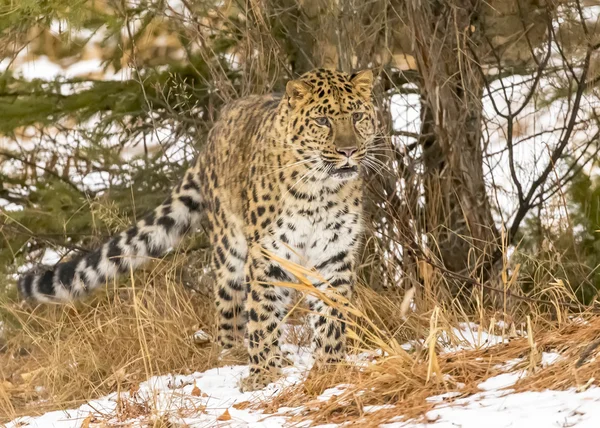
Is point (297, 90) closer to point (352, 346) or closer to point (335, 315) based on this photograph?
point (335, 315)

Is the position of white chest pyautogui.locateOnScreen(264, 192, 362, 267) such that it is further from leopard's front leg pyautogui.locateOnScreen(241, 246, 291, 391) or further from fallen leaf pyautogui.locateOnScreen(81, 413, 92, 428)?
fallen leaf pyautogui.locateOnScreen(81, 413, 92, 428)

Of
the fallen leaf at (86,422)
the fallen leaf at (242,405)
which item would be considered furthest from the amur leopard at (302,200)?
the fallen leaf at (86,422)

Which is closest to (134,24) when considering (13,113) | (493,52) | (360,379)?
(13,113)

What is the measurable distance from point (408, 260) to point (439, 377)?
240 centimetres

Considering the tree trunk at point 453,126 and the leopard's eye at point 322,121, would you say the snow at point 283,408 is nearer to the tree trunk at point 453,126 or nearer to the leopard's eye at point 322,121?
the tree trunk at point 453,126

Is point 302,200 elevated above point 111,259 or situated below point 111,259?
above

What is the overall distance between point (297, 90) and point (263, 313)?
52.5 inches

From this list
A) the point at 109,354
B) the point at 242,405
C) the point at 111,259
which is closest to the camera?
the point at 242,405

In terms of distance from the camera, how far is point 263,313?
20.1 ft

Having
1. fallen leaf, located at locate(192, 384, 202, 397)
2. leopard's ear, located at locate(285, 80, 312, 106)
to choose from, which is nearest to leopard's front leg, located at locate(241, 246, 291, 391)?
fallen leaf, located at locate(192, 384, 202, 397)

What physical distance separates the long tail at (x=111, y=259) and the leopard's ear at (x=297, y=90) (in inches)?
58.9

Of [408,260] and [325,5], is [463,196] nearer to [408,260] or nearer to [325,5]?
[408,260]

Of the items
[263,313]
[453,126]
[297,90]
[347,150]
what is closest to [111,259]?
[263,313]

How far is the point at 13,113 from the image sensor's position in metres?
7.98
